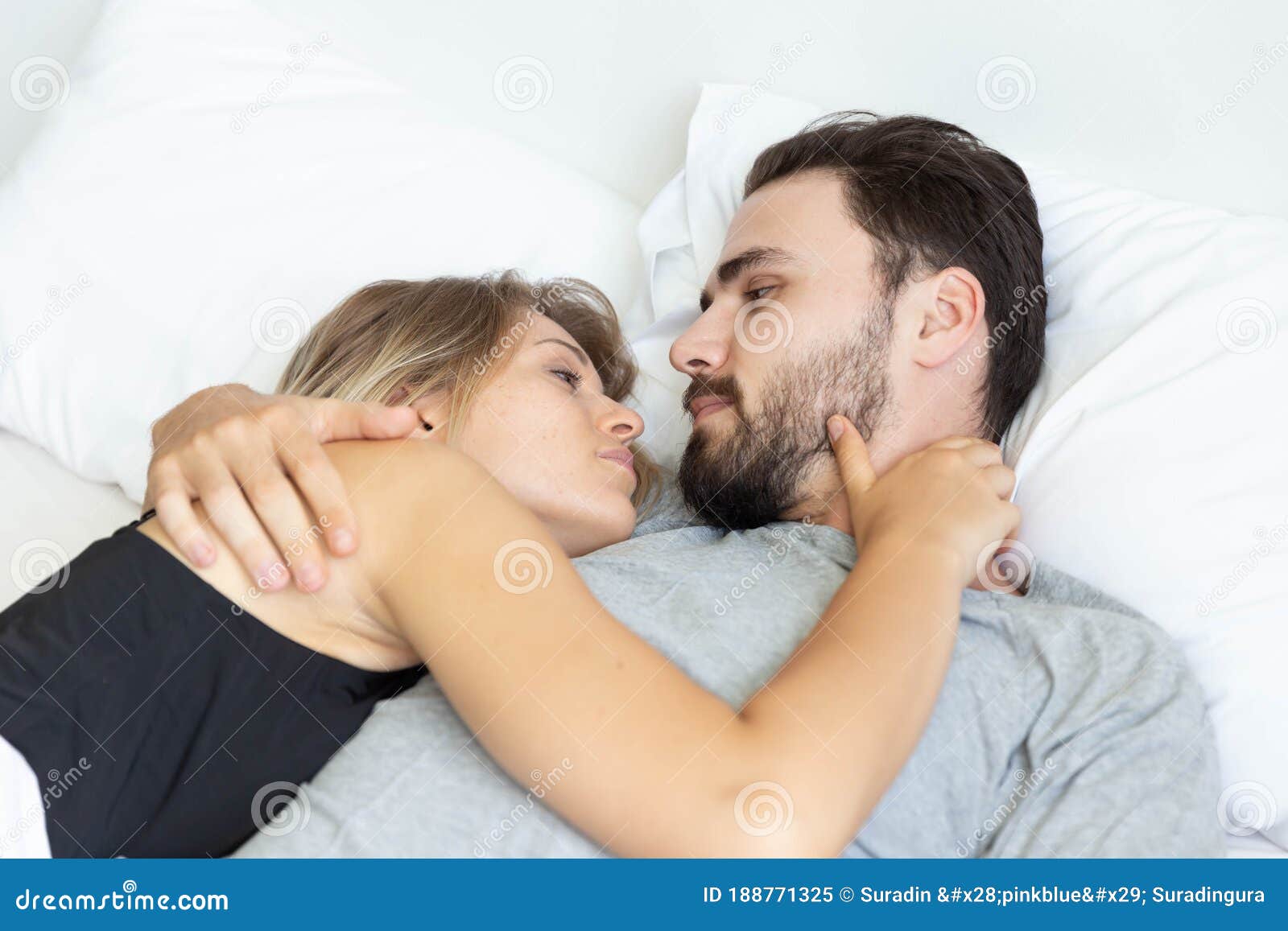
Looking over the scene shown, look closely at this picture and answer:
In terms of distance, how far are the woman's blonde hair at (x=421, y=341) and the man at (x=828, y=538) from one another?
0.62 feet

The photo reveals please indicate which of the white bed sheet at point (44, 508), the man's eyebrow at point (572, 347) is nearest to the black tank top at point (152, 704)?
the man's eyebrow at point (572, 347)

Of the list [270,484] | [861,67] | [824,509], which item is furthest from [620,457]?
[861,67]

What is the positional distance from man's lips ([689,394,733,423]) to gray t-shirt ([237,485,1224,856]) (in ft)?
1.14

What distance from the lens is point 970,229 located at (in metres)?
1.63

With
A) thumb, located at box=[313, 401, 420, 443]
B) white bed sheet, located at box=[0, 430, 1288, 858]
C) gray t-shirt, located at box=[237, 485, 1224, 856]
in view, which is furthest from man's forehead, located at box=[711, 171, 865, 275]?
white bed sheet, located at box=[0, 430, 1288, 858]

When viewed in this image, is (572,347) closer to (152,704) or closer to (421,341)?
(421,341)

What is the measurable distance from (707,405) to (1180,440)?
0.63 meters

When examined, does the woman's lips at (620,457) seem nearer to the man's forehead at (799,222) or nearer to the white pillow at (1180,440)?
the man's forehead at (799,222)

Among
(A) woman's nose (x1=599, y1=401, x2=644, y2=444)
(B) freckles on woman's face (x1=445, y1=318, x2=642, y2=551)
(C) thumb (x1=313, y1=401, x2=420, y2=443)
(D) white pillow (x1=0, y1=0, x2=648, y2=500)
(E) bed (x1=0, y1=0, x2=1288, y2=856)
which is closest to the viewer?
(C) thumb (x1=313, y1=401, x2=420, y2=443)

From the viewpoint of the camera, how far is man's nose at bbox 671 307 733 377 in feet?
5.25

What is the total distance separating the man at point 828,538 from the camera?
1099mm

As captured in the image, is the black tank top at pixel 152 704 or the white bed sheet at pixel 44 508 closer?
the black tank top at pixel 152 704

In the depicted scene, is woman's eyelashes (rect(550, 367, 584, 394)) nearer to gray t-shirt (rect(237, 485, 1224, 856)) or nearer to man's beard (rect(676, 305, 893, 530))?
man's beard (rect(676, 305, 893, 530))

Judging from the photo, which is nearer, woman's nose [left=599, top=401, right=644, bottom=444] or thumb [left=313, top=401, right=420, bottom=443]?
thumb [left=313, top=401, right=420, bottom=443]
